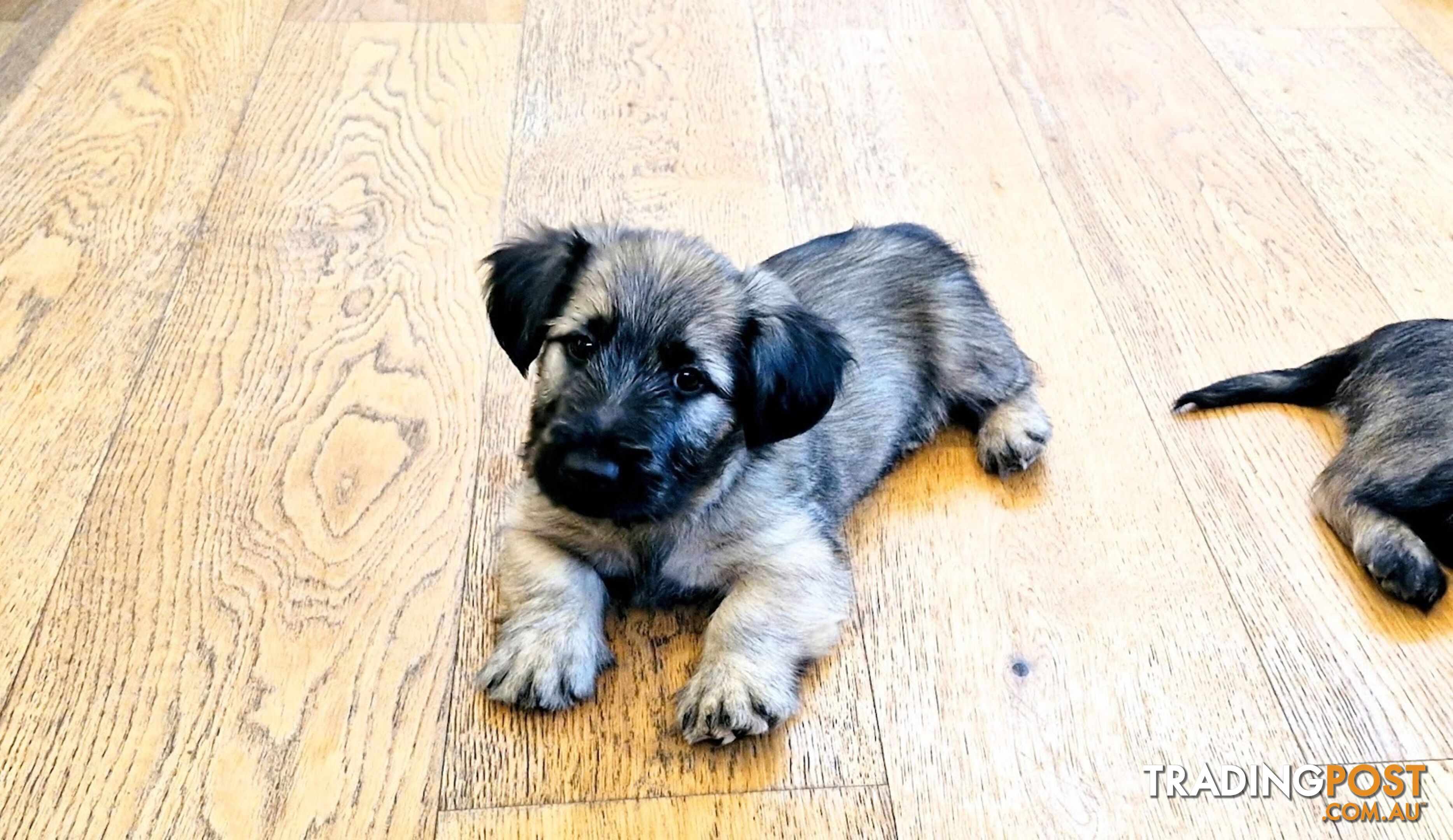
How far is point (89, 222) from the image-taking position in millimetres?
2488

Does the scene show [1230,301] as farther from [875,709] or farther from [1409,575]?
[875,709]

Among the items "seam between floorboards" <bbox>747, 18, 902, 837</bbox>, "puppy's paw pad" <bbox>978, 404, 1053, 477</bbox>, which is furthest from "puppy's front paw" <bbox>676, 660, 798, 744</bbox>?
"puppy's paw pad" <bbox>978, 404, 1053, 477</bbox>

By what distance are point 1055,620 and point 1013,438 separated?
35cm

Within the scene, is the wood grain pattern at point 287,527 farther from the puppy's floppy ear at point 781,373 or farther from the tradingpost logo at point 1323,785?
the tradingpost logo at point 1323,785

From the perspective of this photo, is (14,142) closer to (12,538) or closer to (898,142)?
(12,538)

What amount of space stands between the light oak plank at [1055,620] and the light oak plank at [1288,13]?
4.13ft

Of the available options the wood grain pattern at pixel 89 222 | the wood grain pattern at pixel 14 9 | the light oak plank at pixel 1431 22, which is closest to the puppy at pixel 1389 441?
the light oak plank at pixel 1431 22

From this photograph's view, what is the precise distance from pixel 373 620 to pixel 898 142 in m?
1.71

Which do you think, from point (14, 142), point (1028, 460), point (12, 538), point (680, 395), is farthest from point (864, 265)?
point (14, 142)

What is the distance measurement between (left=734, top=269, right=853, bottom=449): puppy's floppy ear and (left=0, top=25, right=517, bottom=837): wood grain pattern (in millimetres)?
534

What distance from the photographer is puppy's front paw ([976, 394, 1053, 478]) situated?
2.03 meters

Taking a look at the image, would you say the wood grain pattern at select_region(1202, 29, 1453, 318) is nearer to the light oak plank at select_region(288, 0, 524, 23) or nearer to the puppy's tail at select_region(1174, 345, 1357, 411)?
the puppy's tail at select_region(1174, 345, 1357, 411)

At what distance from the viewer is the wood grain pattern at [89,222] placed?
1914mm

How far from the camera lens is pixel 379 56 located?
310cm
